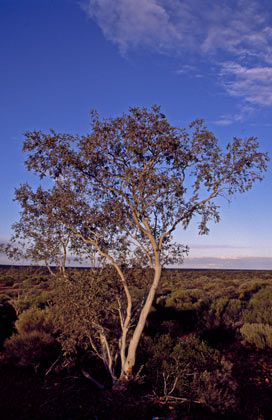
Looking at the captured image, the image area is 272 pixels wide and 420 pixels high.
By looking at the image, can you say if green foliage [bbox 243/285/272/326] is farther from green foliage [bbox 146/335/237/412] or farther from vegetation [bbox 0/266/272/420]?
green foliage [bbox 146/335/237/412]

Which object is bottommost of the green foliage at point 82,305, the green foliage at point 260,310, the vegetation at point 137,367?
the vegetation at point 137,367

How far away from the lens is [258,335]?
11805mm

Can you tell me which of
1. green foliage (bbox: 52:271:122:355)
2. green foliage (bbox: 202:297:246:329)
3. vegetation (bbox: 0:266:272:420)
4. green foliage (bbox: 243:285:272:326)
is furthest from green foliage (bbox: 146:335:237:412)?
green foliage (bbox: 243:285:272:326)

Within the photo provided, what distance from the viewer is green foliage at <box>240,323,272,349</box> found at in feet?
37.8

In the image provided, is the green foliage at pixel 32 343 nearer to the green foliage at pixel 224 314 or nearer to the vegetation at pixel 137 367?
the vegetation at pixel 137 367

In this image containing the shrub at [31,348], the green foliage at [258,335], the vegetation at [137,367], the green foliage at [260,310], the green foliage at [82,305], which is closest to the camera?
the vegetation at [137,367]

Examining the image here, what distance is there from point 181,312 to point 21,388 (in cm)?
1066

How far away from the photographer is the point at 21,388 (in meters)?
8.26

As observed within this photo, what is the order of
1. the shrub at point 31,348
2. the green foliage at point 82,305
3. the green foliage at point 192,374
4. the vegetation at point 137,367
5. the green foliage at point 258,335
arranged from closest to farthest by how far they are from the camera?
the vegetation at point 137,367 < the green foliage at point 192,374 < the green foliage at point 82,305 < the shrub at point 31,348 < the green foliage at point 258,335

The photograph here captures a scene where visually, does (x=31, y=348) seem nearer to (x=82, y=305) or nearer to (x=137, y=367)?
(x=82, y=305)

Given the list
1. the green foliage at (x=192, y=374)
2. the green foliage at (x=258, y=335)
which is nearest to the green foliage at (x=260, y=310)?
the green foliage at (x=258, y=335)

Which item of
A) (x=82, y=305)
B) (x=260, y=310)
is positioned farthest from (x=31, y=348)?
(x=260, y=310)

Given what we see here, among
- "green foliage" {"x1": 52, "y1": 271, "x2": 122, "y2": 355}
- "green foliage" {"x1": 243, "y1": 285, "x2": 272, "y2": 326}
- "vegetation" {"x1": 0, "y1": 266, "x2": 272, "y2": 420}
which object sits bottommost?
"vegetation" {"x1": 0, "y1": 266, "x2": 272, "y2": 420}

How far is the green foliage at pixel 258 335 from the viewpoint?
1152 centimetres
